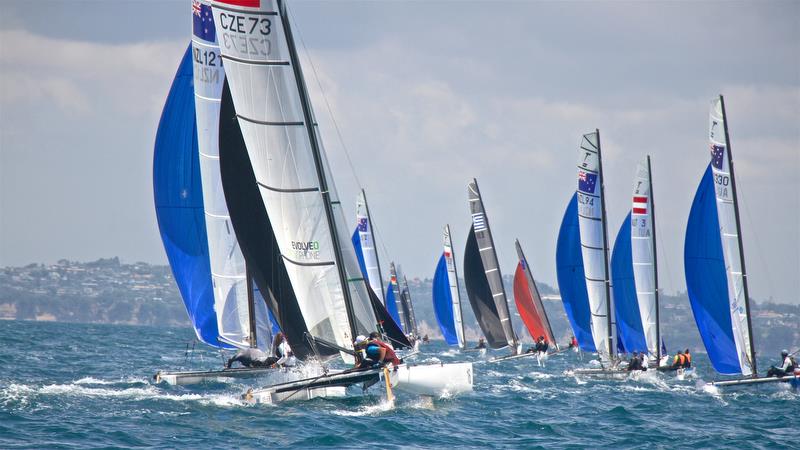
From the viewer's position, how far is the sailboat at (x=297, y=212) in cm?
1931

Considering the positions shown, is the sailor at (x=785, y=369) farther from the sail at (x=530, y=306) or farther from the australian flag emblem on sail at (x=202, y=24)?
the sail at (x=530, y=306)

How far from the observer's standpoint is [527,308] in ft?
146

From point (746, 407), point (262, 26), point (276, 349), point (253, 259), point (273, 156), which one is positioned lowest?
point (746, 407)

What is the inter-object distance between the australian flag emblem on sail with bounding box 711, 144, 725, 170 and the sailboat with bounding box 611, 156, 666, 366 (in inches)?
252

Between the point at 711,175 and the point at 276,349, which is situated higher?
the point at 711,175

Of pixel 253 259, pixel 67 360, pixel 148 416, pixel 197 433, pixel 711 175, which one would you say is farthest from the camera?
pixel 67 360

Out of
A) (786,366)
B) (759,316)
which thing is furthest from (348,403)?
(759,316)

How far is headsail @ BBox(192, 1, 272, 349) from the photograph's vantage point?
85.8 feet

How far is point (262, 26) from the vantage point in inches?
765

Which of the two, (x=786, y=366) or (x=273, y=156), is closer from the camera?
(x=273, y=156)

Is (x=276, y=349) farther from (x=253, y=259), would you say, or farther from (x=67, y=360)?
(x=67, y=360)

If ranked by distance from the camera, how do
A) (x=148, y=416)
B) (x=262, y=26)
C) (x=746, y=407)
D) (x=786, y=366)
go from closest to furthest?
(x=148, y=416)
(x=262, y=26)
(x=746, y=407)
(x=786, y=366)

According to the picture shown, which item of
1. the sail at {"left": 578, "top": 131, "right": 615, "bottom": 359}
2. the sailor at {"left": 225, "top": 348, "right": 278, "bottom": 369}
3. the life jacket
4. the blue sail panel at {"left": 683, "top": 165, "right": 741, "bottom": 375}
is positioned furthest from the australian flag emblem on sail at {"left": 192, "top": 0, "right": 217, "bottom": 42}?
the sail at {"left": 578, "top": 131, "right": 615, "bottom": 359}

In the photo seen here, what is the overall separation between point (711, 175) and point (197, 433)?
57.3 ft
